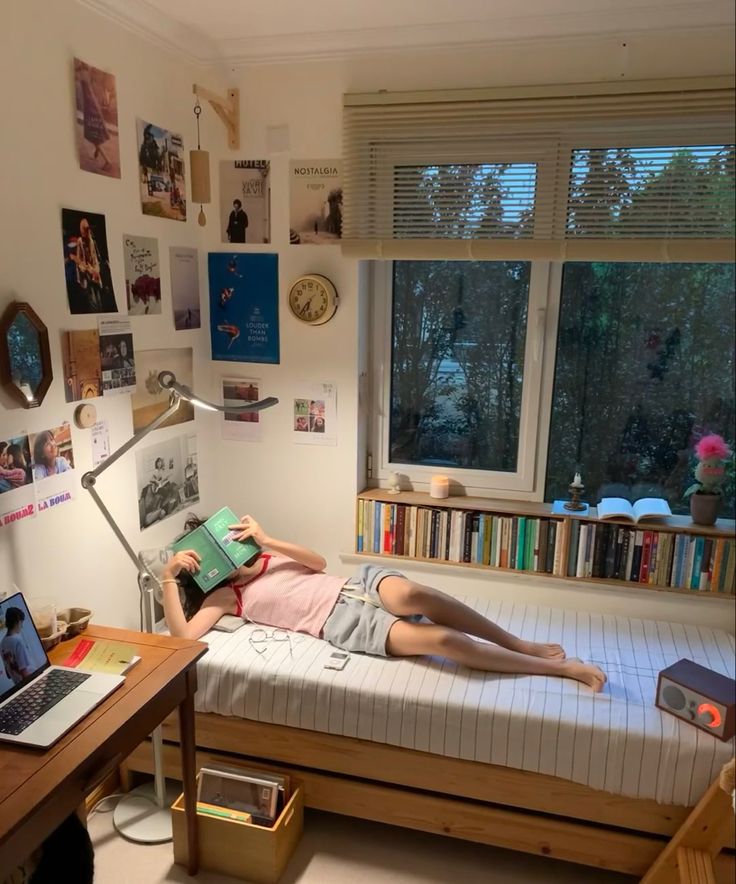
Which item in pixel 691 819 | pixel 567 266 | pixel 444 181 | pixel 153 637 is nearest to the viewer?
pixel 691 819

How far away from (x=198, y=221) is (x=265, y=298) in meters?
0.34

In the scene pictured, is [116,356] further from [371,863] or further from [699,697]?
[699,697]

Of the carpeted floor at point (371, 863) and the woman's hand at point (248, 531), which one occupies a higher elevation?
the woman's hand at point (248, 531)

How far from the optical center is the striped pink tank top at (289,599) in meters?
2.14

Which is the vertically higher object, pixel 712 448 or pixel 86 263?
pixel 86 263

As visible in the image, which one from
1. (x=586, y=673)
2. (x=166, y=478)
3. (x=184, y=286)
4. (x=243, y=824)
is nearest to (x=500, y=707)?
(x=586, y=673)

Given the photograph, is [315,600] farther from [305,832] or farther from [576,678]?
[576,678]

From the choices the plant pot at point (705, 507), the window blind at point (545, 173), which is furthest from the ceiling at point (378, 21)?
the plant pot at point (705, 507)

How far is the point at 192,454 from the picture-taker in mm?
2508

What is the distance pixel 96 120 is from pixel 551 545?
75.3 inches

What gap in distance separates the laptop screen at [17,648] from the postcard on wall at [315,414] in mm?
1193

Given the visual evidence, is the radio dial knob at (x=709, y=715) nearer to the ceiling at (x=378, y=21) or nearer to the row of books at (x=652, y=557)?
the row of books at (x=652, y=557)

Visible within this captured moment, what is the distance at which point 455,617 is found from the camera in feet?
6.65

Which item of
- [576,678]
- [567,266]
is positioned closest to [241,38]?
[567,266]
